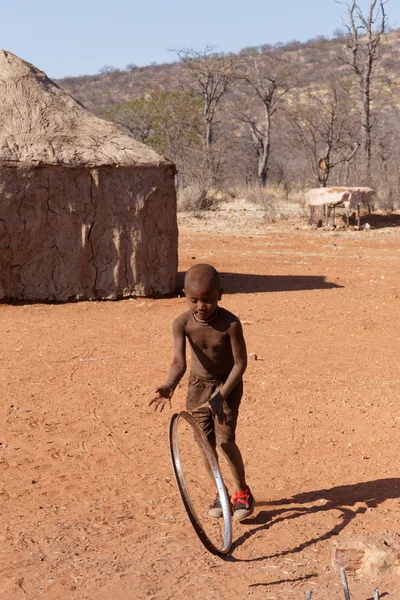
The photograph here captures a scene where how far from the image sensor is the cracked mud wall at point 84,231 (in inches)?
351

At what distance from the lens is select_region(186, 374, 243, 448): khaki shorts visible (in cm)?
373

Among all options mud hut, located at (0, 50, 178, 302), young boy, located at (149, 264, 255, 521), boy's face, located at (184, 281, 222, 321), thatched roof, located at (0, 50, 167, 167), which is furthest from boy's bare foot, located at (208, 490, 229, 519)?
thatched roof, located at (0, 50, 167, 167)

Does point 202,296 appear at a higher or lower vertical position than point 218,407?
higher

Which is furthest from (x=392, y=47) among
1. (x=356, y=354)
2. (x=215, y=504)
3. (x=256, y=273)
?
(x=215, y=504)

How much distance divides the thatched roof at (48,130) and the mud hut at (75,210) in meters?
0.01

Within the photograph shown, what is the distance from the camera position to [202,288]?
352cm

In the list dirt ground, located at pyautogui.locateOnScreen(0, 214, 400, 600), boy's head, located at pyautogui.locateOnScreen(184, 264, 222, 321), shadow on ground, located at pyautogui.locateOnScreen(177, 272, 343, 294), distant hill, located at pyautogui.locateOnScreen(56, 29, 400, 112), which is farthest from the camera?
distant hill, located at pyautogui.locateOnScreen(56, 29, 400, 112)

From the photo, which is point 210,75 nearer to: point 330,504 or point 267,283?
point 267,283

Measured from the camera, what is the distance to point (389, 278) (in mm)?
10711

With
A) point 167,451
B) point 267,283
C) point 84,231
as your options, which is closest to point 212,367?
point 167,451

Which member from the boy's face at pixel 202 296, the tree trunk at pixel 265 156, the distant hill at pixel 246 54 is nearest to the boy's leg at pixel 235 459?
the boy's face at pixel 202 296

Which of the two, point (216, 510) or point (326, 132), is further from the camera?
point (326, 132)

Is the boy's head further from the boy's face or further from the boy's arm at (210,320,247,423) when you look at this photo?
the boy's arm at (210,320,247,423)

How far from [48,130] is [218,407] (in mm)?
6470
